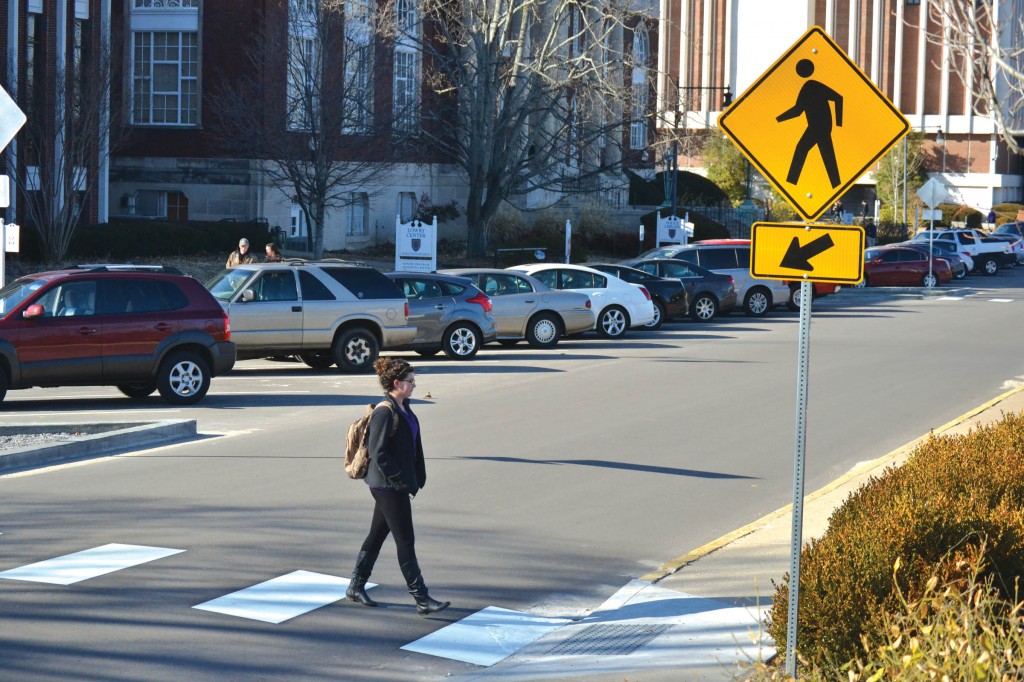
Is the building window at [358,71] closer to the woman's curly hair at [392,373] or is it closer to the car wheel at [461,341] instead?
the car wheel at [461,341]

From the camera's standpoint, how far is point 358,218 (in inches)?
1769

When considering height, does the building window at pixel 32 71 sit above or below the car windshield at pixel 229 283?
above

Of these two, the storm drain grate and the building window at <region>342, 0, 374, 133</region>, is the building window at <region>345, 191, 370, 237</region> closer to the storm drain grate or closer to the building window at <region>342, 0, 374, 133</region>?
the building window at <region>342, 0, 374, 133</region>

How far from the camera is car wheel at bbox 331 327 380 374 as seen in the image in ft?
68.4

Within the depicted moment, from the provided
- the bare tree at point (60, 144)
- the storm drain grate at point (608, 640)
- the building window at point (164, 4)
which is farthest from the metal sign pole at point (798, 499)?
the building window at point (164, 4)

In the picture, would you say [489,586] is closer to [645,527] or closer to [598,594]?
[598,594]

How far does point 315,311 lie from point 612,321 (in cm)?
905

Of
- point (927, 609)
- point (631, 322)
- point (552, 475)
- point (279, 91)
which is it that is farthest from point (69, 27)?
point (927, 609)

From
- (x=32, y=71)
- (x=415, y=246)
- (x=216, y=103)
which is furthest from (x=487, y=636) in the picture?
(x=216, y=103)

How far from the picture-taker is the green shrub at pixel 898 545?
244 inches

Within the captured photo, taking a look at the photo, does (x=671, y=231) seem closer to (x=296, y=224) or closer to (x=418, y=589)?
(x=296, y=224)

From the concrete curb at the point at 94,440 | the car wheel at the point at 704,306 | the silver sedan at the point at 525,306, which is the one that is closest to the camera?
the concrete curb at the point at 94,440

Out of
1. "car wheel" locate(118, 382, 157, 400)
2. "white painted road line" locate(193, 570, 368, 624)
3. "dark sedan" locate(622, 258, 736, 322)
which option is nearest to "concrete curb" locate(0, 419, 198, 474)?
"car wheel" locate(118, 382, 157, 400)

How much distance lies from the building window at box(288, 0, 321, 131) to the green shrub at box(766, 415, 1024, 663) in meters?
29.2
